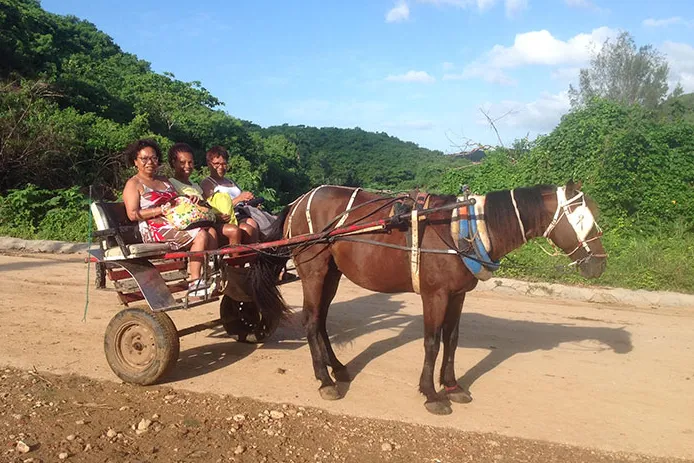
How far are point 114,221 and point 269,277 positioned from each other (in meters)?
1.44

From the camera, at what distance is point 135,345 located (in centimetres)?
474

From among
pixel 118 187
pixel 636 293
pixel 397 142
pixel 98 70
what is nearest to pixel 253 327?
pixel 636 293

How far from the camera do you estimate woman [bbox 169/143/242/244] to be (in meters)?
5.06

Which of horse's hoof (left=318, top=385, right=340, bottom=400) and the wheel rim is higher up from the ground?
the wheel rim

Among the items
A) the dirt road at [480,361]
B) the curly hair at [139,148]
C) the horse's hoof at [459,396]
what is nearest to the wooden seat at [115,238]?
the curly hair at [139,148]

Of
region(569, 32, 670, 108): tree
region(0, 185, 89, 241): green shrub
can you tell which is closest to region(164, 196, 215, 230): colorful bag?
region(0, 185, 89, 241): green shrub

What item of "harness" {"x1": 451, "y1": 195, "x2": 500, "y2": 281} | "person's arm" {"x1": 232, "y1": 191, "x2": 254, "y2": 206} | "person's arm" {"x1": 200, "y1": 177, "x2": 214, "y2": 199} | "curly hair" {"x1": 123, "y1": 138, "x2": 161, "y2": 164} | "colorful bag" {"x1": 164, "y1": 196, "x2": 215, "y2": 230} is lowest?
"harness" {"x1": 451, "y1": 195, "x2": 500, "y2": 281}

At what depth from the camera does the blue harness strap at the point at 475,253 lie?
421cm

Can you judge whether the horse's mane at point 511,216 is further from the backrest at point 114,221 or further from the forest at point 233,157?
the backrest at point 114,221

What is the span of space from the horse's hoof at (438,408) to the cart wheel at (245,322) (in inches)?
85.2

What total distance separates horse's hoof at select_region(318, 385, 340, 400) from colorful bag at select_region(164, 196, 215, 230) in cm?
179

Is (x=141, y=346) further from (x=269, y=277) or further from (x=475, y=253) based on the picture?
(x=475, y=253)

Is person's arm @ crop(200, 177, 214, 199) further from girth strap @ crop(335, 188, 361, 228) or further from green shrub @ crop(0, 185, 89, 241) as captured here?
green shrub @ crop(0, 185, 89, 241)

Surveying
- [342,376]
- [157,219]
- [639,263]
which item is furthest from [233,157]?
[342,376]
